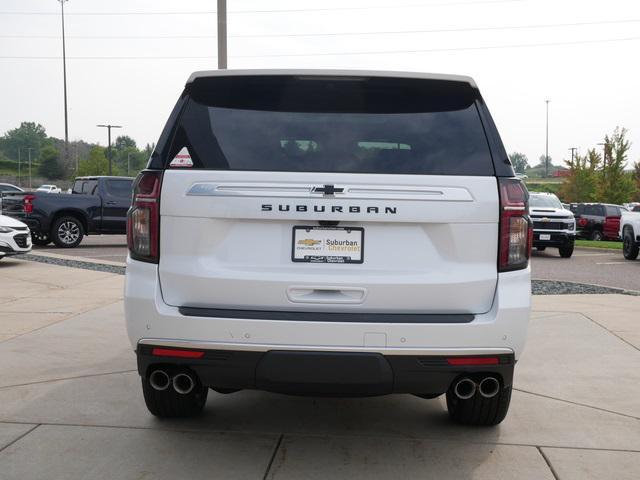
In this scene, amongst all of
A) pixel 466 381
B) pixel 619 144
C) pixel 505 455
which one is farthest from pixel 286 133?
pixel 619 144

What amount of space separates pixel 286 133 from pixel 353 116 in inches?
13.6

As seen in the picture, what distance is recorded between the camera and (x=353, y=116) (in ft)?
12.8

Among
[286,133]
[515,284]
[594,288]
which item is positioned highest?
[286,133]

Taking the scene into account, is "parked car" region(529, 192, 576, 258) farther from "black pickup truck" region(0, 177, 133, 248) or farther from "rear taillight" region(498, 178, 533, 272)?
"rear taillight" region(498, 178, 533, 272)

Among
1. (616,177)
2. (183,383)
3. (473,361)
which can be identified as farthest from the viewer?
(616,177)

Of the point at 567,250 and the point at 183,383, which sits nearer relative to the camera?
the point at 183,383

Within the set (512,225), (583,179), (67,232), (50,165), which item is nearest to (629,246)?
(67,232)

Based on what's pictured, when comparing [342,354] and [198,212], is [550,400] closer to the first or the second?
[342,354]

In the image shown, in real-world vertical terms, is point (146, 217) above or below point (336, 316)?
above

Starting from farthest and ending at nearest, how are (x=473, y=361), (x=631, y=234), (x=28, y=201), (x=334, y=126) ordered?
(x=631, y=234) → (x=28, y=201) → (x=334, y=126) → (x=473, y=361)

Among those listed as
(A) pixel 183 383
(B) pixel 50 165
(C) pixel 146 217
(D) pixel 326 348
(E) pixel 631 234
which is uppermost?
(B) pixel 50 165

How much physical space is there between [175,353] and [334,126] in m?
1.34

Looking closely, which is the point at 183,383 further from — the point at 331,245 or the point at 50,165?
the point at 50,165

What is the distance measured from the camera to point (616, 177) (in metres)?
49.0
